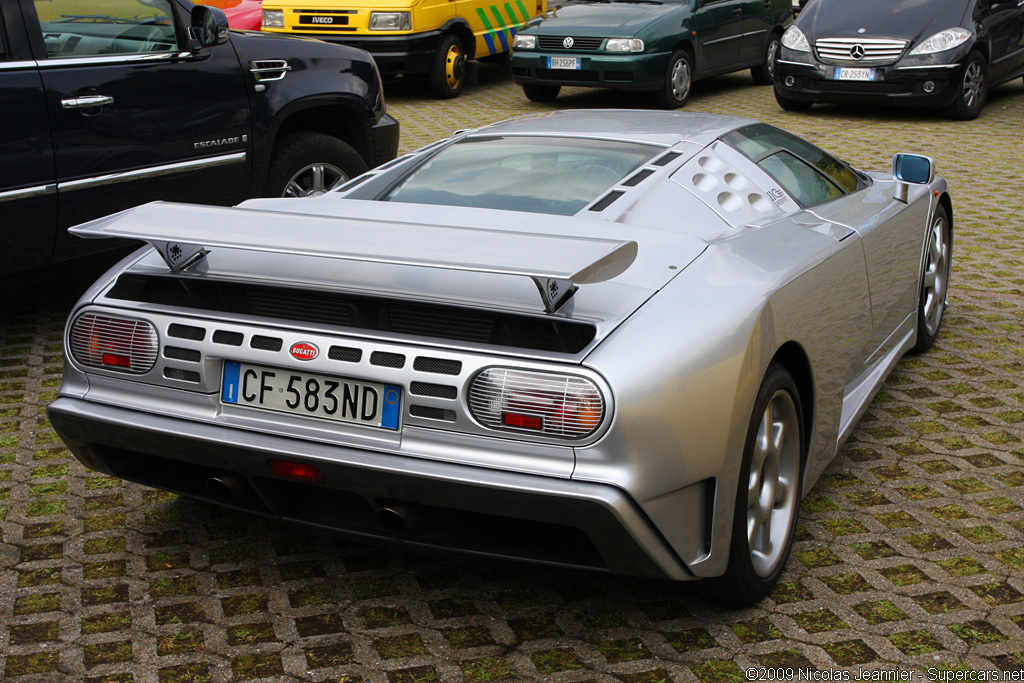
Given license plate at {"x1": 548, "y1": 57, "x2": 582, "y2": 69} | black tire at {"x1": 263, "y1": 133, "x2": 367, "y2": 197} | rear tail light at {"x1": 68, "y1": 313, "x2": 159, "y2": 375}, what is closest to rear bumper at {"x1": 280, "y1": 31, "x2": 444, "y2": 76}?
license plate at {"x1": 548, "y1": 57, "x2": 582, "y2": 69}

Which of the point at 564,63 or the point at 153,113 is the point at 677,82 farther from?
the point at 153,113

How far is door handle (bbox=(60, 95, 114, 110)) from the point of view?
16.0 ft

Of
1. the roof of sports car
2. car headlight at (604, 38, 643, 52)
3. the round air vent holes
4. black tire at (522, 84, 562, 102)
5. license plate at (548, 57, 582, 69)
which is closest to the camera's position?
the round air vent holes

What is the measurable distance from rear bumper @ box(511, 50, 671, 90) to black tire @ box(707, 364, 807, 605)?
903 centimetres

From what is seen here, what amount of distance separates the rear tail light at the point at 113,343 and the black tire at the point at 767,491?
1559 mm

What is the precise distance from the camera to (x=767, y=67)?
1399cm

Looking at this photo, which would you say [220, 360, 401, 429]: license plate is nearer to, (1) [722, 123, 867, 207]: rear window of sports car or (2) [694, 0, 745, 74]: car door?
(1) [722, 123, 867, 207]: rear window of sports car

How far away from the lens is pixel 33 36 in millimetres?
4875

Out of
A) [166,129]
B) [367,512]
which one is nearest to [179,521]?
[367,512]

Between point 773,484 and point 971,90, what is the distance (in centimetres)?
964

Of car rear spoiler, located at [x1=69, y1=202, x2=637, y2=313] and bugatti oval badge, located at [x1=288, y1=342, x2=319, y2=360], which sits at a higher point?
car rear spoiler, located at [x1=69, y1=202, x2=637, y2=313]

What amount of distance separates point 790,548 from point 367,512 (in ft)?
4.02

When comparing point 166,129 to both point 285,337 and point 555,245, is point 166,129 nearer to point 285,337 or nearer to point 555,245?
point 285,337

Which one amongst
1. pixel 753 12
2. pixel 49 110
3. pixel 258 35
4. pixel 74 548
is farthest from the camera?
pixel 753 12
